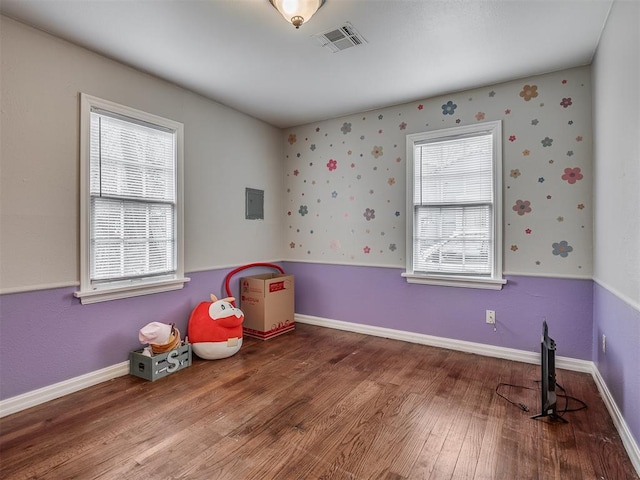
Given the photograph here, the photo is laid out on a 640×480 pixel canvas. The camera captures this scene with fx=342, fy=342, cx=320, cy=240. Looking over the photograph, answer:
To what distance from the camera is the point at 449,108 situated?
3428mm

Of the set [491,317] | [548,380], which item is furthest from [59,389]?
[491,317]

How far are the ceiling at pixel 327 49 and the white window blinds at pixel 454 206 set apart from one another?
600 millimetres

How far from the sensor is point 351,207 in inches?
159

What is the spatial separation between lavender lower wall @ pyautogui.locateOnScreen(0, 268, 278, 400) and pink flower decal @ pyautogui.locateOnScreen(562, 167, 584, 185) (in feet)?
12.1

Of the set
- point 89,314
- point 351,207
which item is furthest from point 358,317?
point 89,314

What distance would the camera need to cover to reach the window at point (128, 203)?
2.59 m

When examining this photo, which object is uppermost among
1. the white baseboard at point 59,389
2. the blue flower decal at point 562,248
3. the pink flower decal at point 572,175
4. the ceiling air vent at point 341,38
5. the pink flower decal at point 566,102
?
the ceiling air vent at point 341,38

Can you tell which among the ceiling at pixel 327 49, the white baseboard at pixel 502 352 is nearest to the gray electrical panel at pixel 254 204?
the ceiling at pixel 327 49

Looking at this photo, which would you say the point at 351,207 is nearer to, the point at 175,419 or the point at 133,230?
the point at 133,230

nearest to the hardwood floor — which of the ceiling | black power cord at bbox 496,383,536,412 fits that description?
black power cord at bbox 496,383,536,412

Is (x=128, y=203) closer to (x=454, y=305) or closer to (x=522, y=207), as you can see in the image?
(x=454, y=305)

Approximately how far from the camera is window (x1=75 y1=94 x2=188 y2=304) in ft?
8.49

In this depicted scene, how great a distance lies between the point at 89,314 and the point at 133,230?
2.41 ft

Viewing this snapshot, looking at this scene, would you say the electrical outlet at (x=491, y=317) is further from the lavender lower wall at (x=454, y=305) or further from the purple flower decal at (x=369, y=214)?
the purple flower decal at (x=369, y=214)
